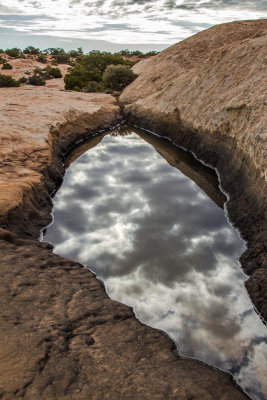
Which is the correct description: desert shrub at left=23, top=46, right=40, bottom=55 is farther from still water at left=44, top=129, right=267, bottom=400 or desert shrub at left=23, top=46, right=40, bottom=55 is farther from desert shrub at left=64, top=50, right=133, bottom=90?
still water at left=44, top=129, right=267, bottom=400

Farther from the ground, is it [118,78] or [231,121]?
[231,121]

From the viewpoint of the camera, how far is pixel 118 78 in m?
35.8

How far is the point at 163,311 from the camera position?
689 centimetres

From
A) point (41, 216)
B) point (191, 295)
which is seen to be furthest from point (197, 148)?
point (191, 295)

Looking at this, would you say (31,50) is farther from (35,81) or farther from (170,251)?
(170,251)

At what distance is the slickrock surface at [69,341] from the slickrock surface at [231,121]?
8.84ft

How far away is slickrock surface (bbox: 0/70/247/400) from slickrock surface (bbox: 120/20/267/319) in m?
2.70

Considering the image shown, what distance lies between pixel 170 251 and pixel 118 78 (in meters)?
30.5

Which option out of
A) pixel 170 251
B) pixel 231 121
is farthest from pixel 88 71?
pixel 170 251

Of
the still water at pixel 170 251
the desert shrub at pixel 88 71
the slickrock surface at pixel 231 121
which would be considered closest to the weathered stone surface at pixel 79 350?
the still water at pixel 170 251

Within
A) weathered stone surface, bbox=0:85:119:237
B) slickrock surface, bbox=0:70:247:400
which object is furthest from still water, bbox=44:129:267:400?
weathered stone surface, bbox=0:85:119:237

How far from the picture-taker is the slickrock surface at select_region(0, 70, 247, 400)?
13.4 feet

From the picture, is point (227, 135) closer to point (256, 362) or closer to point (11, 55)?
point (256, 362)

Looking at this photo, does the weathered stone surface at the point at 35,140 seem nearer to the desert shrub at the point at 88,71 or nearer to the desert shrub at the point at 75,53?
the desert shrub at the point at 88,71
